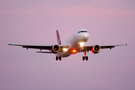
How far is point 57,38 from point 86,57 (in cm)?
2595

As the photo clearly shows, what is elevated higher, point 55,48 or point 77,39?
point 77,39

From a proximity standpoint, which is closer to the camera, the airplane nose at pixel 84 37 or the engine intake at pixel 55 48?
the airplane nose at pixel 84 37

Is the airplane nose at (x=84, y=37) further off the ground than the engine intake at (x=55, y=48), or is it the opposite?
the airplane nose at (x=84, y=37)

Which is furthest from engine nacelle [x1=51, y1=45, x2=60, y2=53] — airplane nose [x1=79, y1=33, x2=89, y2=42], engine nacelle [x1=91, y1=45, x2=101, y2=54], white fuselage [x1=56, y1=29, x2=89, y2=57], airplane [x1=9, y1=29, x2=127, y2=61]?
engine nacelle [x1=91, y1=45, x2=101, y2=54]

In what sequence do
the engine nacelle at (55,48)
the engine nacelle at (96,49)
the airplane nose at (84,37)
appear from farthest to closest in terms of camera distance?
the engine nacelle at (96,49)
the engine nacelle at (55,48)
the airplane nose at (84,37)

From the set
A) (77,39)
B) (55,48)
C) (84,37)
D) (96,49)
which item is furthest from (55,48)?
(96,49)

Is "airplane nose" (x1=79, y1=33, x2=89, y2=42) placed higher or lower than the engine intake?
higher

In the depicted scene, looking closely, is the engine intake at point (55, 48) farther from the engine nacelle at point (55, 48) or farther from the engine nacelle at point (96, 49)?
the engine nacelle at point (96, 49)

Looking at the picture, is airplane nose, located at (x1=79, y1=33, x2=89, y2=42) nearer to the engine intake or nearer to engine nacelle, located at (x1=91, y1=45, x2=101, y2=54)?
engine nacelle, located at (x1=91, y1=45, x2=101, y2=54)

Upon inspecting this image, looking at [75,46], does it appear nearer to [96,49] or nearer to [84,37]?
[84,37]

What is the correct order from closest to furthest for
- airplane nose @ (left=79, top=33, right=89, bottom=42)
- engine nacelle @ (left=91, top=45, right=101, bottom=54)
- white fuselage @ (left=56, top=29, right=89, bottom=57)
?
airplane nose @ (left=79, top=33, right=89, bottom=42) < white fuselage @ (left=56, top=29, right=89, bottom=57) < engine nacelle @ (left=91, top=45, right=101, bottom=54)

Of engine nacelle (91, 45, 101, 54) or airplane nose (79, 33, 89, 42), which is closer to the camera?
airplane nose (79, 33, 89, 42)

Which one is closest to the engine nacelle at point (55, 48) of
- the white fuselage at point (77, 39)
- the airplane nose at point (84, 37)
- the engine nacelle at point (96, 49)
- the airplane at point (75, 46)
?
the airplane at point (75, 46)

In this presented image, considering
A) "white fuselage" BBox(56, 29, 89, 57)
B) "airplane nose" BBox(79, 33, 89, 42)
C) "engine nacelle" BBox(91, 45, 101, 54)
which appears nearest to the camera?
"airplane nose" BBox(79, 33, 89, 42)
